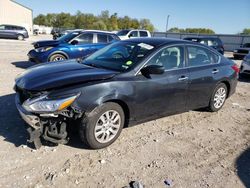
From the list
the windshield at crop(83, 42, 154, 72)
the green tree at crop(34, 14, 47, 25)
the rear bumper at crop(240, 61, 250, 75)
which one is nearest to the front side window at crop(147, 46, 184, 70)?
the windshield at crop(83, 42, 154, 72)

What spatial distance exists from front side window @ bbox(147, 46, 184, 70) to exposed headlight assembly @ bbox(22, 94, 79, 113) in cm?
161

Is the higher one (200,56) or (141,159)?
(200,56)

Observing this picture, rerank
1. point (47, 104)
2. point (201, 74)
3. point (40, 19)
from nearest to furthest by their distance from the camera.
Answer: point (47, 104) → point (201, 74) → point (40, 19)

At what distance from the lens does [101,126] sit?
148 inches

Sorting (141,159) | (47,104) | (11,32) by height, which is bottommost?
(141,159)

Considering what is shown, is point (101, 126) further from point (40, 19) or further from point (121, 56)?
point (40, 19)

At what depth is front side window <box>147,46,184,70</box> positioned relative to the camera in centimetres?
437

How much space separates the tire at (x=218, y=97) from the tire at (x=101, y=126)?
2.63m

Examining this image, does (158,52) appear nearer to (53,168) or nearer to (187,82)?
(187,82)

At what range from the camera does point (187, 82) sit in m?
4.79

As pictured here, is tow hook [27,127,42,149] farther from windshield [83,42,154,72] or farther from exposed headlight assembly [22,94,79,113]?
windshield [83,42,154,72]

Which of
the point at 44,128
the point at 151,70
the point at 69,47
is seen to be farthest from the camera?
the point at 69,47

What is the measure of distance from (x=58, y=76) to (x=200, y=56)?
304 cm

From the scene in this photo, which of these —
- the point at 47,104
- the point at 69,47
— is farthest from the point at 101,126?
the point at 69,47
